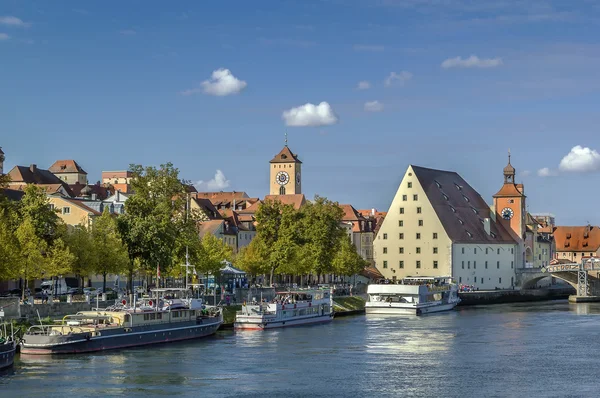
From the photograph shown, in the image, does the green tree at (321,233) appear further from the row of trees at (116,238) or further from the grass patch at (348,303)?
the row of trees at (116,238)

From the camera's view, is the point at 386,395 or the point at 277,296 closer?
the point at 386,395

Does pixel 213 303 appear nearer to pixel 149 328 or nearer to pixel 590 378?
pixel 149 328

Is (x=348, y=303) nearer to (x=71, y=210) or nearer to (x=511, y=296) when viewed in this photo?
(x=71, y=210)

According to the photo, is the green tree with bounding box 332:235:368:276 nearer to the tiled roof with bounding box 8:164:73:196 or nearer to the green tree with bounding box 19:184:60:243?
the green tree with bounding box 19:184:60:243

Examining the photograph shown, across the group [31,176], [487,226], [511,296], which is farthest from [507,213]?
[31,176]

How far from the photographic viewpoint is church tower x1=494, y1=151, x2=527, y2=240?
158m

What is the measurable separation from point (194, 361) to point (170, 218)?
109 ft

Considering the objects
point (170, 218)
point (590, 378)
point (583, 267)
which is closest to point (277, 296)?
point (170, 218)

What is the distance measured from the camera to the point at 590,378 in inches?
2307

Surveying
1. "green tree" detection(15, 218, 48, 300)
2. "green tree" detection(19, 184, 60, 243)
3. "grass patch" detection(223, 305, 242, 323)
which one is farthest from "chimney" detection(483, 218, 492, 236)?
"green tree" detection(15, 218, 48, 300)

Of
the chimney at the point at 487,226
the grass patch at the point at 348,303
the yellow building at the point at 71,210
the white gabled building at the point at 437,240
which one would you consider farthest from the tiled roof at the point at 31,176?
the grass patch at the point at 348,303

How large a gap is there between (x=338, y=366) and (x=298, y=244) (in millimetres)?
55618

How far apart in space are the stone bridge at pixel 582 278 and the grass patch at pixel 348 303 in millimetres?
36714

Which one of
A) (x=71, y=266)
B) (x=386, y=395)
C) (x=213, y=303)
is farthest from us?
(x=213, y=303)
